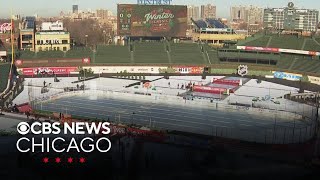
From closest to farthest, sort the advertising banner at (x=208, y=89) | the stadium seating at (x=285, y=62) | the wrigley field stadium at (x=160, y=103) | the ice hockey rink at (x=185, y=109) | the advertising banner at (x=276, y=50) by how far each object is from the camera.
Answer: the wrigley field stadium at (x=160, y=103)
the ice hockey rink at (x=185, y=109)
the advertising banner at (x=208, y=89)
the stadium seating at (x=285, y=62)
the advertising banner at (x=276, y=50)

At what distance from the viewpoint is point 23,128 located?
117ft

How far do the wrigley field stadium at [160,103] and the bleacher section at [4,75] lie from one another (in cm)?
29

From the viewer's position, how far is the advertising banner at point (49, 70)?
68875 mm

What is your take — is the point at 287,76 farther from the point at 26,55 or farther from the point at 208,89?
the point at 26,55

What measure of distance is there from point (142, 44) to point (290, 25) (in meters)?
34.5

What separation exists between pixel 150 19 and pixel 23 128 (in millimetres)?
45351

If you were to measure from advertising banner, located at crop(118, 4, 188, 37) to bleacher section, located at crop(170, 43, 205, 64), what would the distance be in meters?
2.94

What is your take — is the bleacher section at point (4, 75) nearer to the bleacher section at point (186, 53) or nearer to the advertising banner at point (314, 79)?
the bleacher section at point (186, 53)

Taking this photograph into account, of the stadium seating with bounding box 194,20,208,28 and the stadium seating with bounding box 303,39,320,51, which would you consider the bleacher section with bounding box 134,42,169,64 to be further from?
the stadium seating with bounding box 303,39,320,51

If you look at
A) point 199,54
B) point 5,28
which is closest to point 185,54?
point 199,54

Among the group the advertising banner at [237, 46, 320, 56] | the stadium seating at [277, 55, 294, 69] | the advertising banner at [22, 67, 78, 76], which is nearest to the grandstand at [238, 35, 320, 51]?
the advertising banner at [237, 46, 320, 56]

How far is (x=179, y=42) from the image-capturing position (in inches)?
3182

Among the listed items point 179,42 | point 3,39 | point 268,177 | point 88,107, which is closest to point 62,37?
point 3,39

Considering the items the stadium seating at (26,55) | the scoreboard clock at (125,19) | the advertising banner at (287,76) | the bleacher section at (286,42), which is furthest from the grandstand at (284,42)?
the stadium seating at (26,55)
